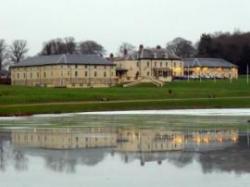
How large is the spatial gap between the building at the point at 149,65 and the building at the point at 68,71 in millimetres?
13658

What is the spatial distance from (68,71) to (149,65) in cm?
2848

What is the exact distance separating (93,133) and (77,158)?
36.4ft

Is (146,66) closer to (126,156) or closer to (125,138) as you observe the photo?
(125,138)

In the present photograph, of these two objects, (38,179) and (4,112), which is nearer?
(38,179)

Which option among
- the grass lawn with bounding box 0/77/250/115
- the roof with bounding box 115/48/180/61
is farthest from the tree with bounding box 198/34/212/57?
the grass lawn with bounding box 0/77/250/115

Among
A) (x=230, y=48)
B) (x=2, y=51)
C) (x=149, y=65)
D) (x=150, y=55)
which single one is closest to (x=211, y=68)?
(x=149, y=65)

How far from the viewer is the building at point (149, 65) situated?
15462cm

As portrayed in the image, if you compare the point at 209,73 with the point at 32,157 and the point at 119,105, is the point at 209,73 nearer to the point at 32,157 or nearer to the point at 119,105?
the point at 119,105

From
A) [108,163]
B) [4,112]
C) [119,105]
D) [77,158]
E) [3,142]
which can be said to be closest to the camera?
[108,163]

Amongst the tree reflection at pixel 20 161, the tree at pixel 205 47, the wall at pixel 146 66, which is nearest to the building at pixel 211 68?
the wall at pixel 146 66

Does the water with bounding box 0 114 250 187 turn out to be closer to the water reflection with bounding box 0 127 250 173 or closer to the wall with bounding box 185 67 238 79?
the water reflection with bounding box 0 127 250 173

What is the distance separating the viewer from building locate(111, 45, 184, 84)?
155 m

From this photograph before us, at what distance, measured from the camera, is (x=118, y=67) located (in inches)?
6206

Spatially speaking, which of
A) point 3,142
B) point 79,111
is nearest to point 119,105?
point 79,111
